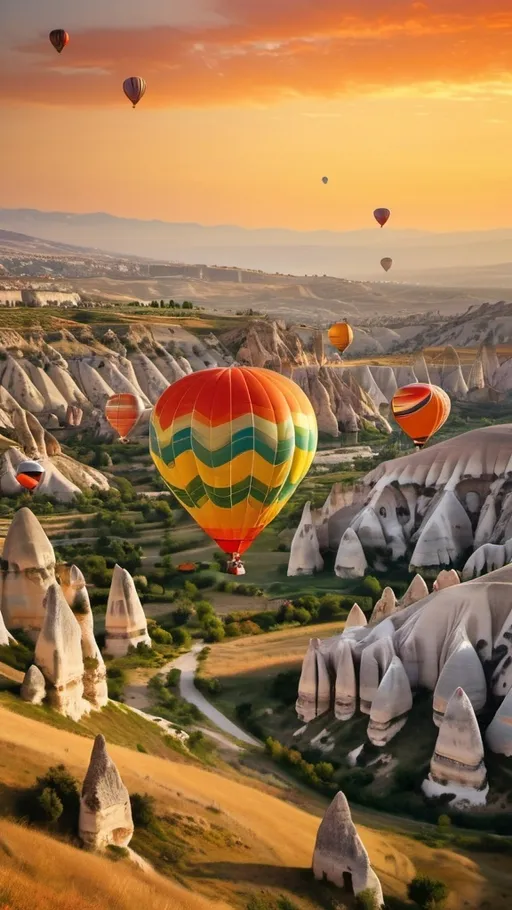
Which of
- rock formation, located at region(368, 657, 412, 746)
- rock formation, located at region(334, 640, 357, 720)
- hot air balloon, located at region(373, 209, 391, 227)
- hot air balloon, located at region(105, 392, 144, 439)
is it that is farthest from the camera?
hot air balloon, located at region(373, 209, 391, 227)

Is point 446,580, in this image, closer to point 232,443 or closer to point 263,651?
point 263,651

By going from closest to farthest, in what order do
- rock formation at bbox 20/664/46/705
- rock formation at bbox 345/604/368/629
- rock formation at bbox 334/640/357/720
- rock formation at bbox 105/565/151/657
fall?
rock formation at bbox 20/664/46/705
rock formation at bbox 334/640/357/720
rock formation at bbox 345/604/368/629
rock formation at bbox 105/565/151/657

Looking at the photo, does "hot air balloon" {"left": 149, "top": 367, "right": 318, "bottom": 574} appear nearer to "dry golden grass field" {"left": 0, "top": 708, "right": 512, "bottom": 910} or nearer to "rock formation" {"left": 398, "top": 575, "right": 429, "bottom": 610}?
"rock formation" {"left": 398, "top": 575, "right": 429, "bottom": 610}

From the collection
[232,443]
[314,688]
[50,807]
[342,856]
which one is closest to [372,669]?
[314,688]

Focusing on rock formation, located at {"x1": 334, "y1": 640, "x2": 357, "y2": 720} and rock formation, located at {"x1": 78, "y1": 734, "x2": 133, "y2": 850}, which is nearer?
rock formation, located at {"x1": 78, "y1": 734, "x2": 133, "y2": 850}

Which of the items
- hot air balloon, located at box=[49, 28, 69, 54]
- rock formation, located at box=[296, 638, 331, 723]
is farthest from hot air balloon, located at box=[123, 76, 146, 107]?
rock formation, located at box=[296, 638, 331, 723]

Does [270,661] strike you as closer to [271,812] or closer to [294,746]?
[294,746]

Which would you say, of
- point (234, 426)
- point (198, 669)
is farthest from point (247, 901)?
point (198, 669)
